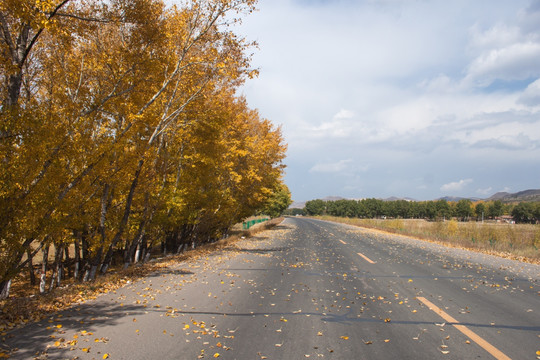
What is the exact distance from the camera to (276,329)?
16.4 ft

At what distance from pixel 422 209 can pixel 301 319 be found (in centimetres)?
16764

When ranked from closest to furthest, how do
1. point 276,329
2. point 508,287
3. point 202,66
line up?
1. point 276,329
2. point 508,287
3. point 202,66

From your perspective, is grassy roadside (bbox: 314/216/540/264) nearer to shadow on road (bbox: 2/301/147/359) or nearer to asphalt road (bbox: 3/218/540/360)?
asphalt road (bbox: 3/218/540/360)

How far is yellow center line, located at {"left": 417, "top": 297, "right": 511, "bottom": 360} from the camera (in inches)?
161

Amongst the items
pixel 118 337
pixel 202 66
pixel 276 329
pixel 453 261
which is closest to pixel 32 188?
pixel 118 337

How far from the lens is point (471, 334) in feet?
15.7

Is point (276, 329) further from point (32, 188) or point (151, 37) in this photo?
point (151, 37)

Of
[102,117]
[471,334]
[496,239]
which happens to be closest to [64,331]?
[471,334]

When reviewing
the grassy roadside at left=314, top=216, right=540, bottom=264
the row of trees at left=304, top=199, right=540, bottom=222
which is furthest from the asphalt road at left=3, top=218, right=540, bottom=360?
the row of trees at left=304, top=199, right=540, bottom=222

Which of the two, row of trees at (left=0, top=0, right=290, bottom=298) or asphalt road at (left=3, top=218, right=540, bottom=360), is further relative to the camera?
row of trees at (left=0, top=0, right=290, bottom=298)

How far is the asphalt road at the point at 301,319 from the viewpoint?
422cm

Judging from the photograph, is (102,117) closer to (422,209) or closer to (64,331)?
(64,331)

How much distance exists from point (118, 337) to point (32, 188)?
383cm

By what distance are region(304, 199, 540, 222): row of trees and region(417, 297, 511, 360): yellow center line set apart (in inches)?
5626
